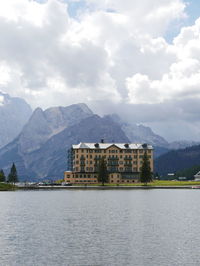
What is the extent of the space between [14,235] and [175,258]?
974 inches

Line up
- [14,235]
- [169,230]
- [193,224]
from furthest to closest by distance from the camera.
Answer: [193,224] < [169,230] < [14,235]

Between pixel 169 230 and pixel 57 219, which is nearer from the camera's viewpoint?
pixel 169 230

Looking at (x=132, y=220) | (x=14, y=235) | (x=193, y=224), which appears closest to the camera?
(x=14, y=235)

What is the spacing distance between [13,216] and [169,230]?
113ft

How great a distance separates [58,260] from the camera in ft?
154

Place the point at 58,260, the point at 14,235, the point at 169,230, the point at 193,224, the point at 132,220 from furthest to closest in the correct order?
1. the point at 132,220
2. the point at 193,224
3. the point at 169,230
4. the point at 14,235
5. the point at 58,260

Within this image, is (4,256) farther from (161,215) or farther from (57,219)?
(161,215)

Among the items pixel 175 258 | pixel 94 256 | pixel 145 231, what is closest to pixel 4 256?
pixel 94 256

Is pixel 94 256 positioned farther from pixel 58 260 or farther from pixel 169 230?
pixel 169 230

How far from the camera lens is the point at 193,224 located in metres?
73.6

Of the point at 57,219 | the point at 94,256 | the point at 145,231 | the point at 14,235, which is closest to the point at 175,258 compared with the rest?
the point at 94,256

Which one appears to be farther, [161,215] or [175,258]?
[161,215]

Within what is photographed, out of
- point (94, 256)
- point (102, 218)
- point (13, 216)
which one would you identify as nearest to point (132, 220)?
point (102, 218)

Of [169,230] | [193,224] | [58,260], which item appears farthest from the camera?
[193,224]
